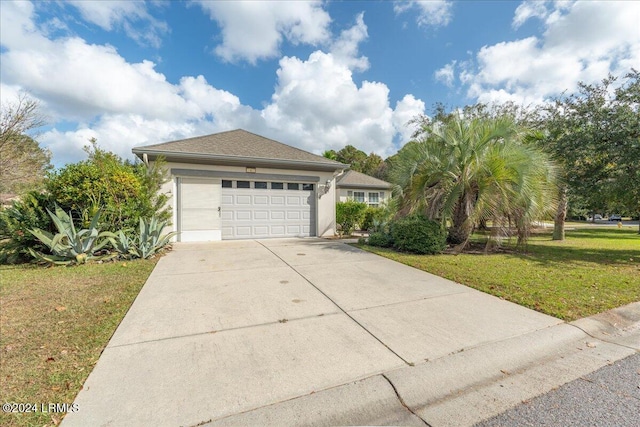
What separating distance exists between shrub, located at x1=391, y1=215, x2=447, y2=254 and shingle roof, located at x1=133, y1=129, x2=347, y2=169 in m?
4.54

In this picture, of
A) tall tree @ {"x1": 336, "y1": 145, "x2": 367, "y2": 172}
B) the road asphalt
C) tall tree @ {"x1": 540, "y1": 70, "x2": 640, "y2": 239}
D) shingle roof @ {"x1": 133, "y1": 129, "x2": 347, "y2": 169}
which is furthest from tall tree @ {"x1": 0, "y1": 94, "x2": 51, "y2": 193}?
tall tree @ {"x1": 336, "y1": 145, "x2": 367, "y2": 172}

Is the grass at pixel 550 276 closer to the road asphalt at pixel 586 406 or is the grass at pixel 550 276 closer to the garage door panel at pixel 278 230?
the road asphalt at pixel 586 406

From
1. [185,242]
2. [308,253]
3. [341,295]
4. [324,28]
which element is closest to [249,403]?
[341,295]

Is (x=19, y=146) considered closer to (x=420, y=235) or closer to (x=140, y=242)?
(x=140, y=242)

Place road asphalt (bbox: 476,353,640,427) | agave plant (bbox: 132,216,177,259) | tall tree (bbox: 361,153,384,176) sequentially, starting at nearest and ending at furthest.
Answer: road asphalt (bbox: 476,353,640,427)
agave plant (bbox: 132,216,177,259)
tall tree (bbox: 361,153,384,176)

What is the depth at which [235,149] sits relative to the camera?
35.6 ft

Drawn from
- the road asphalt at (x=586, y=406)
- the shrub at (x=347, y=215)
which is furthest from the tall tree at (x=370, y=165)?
the road asphalt at (x=586, y=406)

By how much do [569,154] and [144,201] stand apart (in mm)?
12045

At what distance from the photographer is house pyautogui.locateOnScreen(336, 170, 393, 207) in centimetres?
2030

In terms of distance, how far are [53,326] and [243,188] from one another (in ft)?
25.8

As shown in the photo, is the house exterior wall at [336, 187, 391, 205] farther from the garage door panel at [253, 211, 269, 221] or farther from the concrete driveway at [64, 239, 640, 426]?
the concrete driveway at [64, 239, 640, 426]

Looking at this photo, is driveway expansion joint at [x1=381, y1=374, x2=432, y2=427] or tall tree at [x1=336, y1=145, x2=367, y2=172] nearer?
driveway expansion joint at [x1=381, y1=374, x2=432, y2=427]

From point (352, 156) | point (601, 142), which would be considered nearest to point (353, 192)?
point (601, 142)

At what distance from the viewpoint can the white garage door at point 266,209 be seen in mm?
10562
